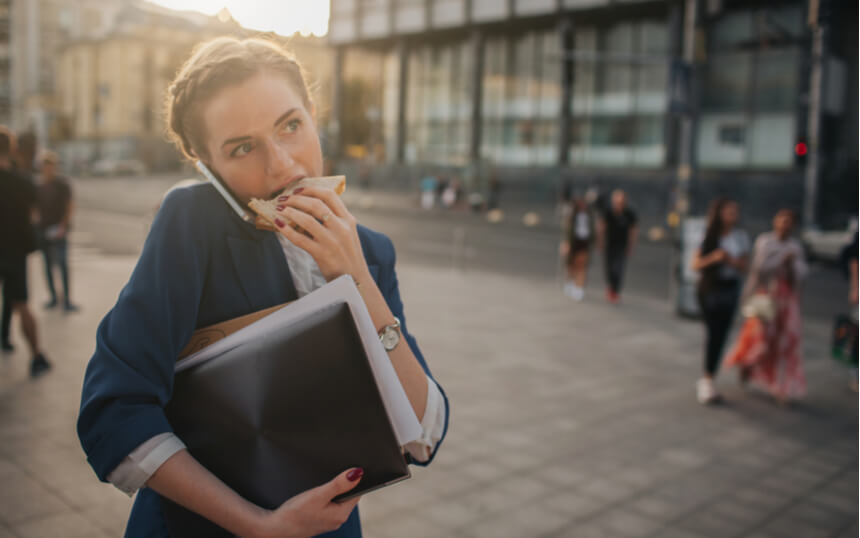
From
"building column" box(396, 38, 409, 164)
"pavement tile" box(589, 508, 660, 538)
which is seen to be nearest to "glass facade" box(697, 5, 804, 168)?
"building column" box(396, 38, 409, 164)

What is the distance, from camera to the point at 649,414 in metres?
6.12

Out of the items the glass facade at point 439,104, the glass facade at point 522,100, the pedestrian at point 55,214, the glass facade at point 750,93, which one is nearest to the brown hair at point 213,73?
the pedestrian at point 55,214

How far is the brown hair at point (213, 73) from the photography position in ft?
4.38

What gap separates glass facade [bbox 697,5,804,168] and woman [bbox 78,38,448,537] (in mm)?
32867

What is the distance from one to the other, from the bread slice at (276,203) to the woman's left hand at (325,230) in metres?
0.01

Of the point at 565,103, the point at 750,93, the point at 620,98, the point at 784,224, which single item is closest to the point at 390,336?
the point at 784,224

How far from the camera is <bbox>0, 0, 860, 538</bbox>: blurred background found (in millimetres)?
4301

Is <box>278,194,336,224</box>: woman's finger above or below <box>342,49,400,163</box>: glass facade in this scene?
below

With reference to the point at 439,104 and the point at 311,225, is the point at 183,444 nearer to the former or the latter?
the point at 311,225

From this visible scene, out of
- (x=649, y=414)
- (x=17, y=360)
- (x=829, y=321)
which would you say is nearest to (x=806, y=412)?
(x=649, y=414)

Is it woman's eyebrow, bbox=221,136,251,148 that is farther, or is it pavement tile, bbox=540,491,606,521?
pavement tile, bbox=540,491,606,521

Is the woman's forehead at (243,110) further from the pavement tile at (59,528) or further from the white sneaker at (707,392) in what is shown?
the white sneaker at (707,392)

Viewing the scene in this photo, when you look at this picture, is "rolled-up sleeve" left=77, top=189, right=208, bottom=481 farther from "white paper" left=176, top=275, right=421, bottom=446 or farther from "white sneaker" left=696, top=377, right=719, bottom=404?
"white sneaker" left=696, top=377, right=719, bottom=404

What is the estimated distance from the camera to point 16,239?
6.56 m
